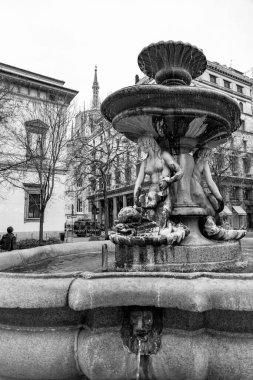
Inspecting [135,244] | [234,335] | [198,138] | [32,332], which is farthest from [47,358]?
[198,138]

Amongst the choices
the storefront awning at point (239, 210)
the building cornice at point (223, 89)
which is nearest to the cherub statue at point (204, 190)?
the storefront awning at point (239, 210)

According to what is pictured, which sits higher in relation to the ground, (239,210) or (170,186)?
(239,210)

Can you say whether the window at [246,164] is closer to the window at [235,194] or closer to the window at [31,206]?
the window at [235,194]

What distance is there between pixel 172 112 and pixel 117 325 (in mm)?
3865

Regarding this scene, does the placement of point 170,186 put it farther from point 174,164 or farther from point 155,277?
point 155,277

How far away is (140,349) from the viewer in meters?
2.58

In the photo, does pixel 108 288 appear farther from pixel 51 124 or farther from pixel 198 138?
pixel 51 124

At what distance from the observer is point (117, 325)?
2729 mm

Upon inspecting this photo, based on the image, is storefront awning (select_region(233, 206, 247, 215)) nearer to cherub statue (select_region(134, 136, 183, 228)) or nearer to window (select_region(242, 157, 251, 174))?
window (select_region(242, 157, 251, 174))

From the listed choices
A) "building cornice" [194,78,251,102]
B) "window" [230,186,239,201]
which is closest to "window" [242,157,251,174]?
"window" [230,186,239,201]

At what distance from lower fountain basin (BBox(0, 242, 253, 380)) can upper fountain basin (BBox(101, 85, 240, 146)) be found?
336 centimetres

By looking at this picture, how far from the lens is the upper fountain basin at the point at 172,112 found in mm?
4930

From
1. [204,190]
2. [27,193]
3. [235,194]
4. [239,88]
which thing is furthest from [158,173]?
[239,88]

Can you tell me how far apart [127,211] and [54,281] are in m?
2.39
